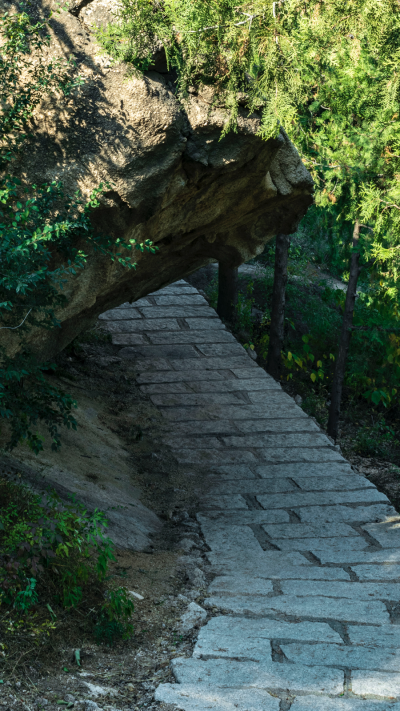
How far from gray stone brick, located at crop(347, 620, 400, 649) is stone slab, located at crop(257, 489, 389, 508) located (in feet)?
7.73

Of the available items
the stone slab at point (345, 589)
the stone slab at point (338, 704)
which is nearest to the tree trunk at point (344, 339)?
the stone slab at point (345, 589)

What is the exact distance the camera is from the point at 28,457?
5609 mm

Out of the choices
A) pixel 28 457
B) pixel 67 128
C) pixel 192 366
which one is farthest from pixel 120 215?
pixel 192 366

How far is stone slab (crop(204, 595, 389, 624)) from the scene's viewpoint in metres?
4.19

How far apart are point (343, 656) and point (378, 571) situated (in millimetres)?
1644

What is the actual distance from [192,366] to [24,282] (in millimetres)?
5769

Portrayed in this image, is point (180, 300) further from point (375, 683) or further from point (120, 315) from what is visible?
point (375, 683)

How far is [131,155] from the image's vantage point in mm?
4668

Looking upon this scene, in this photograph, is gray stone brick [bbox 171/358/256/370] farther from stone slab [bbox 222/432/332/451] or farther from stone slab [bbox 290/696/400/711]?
stone slab [bbox 290/696/400/711]

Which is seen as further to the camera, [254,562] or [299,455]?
[299,455]

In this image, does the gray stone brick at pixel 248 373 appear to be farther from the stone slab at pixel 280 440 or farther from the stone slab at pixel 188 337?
the stone slab at pixel 280 440

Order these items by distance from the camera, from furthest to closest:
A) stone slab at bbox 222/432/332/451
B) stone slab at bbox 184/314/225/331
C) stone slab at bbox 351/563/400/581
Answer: stone slab at bbox 184/314/225/331 → stone slab at bbox 222/432/332/451 → stone slab at bbox 351/563/400/581

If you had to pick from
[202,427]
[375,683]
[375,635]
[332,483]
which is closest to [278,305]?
[202,427]

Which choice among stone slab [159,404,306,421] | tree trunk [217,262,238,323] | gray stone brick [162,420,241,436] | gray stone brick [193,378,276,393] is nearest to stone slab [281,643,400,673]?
gray stone brick [162,420,241,436]
